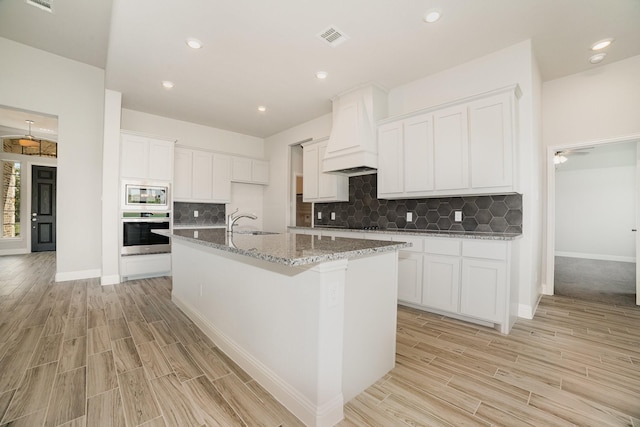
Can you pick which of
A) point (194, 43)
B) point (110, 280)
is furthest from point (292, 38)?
point (110, 280)

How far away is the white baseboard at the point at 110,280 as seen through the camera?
4016mm

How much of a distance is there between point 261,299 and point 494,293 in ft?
7.28

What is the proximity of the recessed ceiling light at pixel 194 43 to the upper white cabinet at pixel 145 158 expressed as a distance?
84.8 inches

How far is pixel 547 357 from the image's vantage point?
2096 mm

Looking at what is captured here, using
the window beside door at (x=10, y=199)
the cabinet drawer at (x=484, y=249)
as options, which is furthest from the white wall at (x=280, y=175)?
the window beside door at (x=10, y=199)

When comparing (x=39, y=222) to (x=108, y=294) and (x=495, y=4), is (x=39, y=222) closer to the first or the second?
(x=108, y=294)

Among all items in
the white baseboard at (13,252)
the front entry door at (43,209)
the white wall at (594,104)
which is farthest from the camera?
the front entry door at (43,209)

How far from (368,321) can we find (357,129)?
275 cm

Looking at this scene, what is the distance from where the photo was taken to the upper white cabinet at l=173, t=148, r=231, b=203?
5027mm

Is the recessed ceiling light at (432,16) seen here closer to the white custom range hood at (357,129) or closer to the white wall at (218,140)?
the white custom range hood at (357,129)

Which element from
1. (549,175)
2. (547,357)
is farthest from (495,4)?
(547,357)

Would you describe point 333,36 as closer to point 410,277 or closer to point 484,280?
point 410,277

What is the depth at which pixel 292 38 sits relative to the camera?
279 cm

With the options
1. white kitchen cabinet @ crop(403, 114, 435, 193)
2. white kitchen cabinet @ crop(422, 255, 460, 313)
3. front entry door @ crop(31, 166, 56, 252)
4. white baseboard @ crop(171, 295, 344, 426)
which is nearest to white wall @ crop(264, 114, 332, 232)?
white kitchen cabinet @ crop(403, 114, 435, 193)
